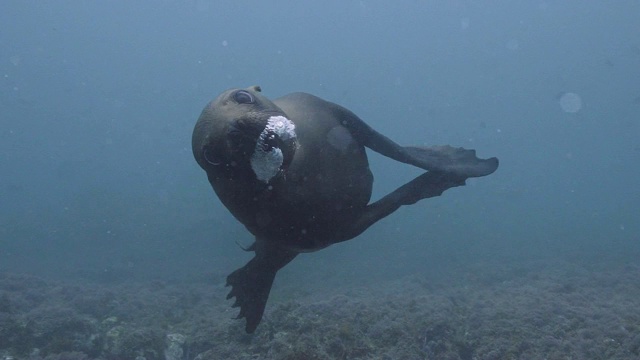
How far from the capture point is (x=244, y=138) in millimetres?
2605

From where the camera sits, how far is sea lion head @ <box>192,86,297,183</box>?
8.62ft

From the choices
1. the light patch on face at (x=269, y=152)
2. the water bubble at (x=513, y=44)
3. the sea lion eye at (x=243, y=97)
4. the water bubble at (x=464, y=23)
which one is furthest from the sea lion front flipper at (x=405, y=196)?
the water bubble at (x=513, y=44)

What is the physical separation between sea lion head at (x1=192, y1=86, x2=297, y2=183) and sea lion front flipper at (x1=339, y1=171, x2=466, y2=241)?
4.04 ft

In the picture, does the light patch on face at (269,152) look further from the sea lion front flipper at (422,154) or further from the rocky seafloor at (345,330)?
the rocky seafloor at (345,330)

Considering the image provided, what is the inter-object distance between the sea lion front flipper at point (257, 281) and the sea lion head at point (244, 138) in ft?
6.90

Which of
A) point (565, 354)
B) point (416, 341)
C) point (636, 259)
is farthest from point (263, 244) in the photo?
point (636, 259)

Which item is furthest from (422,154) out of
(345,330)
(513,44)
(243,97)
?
(513,44)

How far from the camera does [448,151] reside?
5391 mm

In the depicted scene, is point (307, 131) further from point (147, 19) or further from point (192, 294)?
point (147, 19)

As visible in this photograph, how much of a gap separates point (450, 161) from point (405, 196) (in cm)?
102

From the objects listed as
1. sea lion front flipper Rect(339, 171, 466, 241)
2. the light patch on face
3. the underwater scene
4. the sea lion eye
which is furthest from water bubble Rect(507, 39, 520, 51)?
the light patch on face

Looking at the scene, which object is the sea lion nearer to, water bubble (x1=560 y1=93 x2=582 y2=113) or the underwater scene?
the underwater scene

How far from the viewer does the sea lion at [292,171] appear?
2.72m

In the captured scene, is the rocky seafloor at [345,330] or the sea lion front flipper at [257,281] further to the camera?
the rocky seafloor at [345,330]
